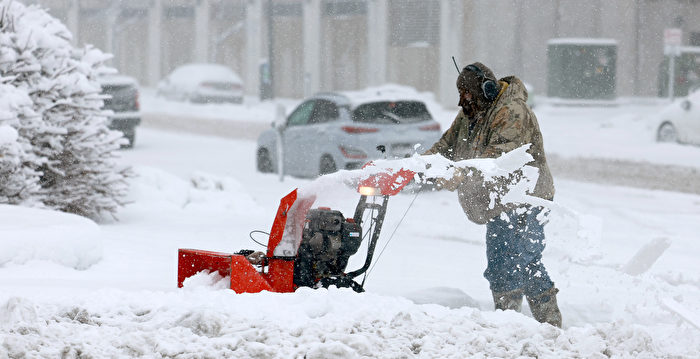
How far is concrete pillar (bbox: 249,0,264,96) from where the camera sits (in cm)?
4484

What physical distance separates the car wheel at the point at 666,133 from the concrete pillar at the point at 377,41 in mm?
17439

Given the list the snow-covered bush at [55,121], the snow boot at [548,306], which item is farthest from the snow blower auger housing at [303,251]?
the snow-covered bush at [55,121]

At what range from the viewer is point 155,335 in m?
4.88

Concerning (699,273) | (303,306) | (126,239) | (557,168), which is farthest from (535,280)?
(557,168)

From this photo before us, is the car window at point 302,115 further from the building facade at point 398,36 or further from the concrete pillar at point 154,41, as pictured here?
the concrete pillar at point 154,41

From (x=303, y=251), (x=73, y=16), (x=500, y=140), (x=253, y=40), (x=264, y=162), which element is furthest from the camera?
(x=73, y=16)

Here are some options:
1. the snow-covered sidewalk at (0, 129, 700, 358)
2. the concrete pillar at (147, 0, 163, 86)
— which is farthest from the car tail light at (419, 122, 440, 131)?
the concrete pillar at (147, 0, 163, 86)

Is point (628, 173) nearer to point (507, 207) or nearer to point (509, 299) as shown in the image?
point (509, 299)

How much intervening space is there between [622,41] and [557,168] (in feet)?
57.0

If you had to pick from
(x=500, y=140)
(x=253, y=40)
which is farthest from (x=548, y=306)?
(x=253, y=40)

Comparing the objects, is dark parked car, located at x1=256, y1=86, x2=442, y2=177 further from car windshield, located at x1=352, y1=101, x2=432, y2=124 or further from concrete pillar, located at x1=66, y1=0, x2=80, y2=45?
concrete pillar, located at x1=66, y1=0, x2=80, y2=45

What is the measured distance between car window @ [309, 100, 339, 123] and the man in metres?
8.90

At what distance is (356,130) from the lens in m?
14.3

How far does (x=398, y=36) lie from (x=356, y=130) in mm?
25047
